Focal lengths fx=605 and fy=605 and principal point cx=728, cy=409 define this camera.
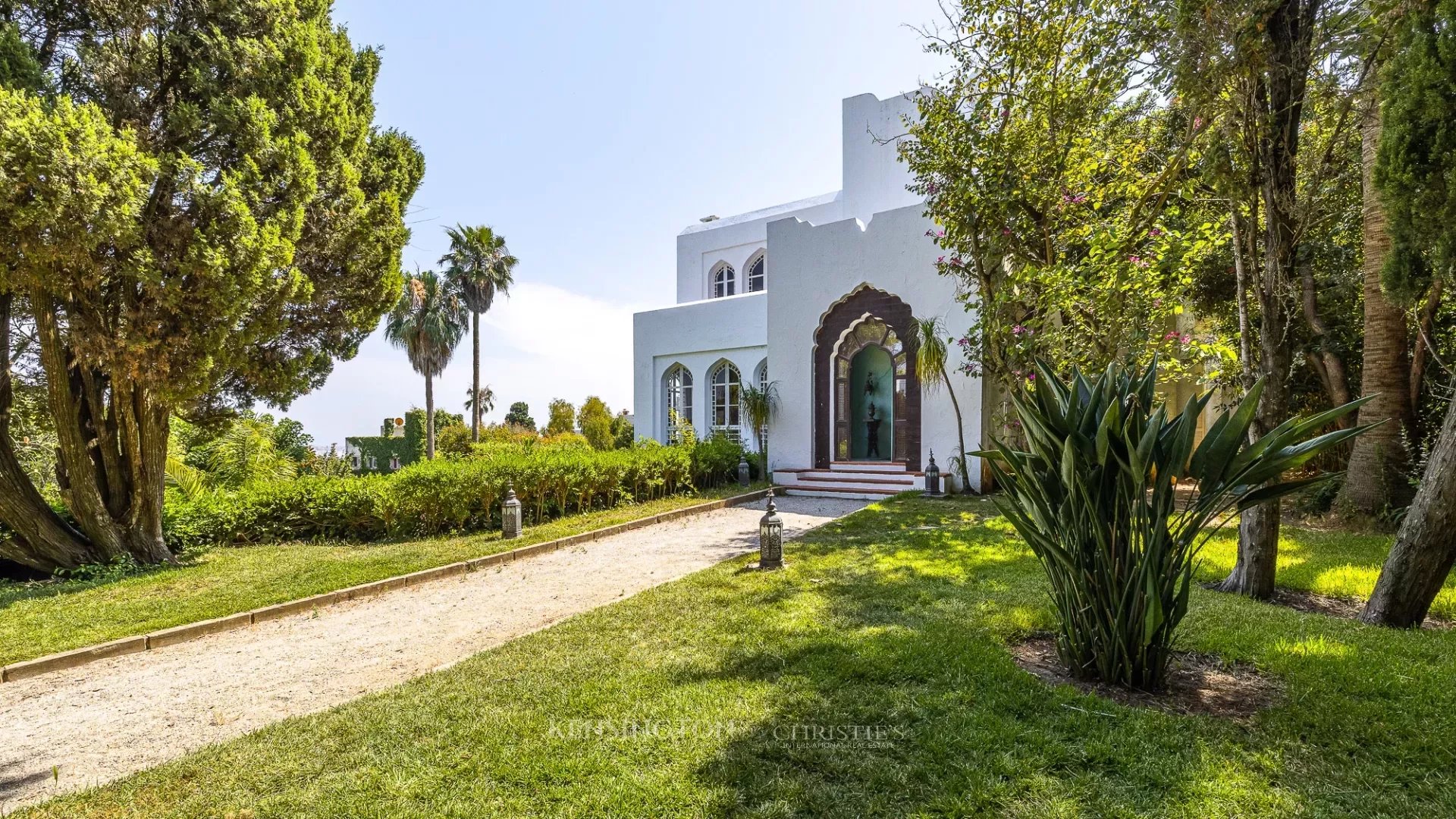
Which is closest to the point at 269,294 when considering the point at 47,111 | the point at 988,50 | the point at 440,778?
the point at 47,111

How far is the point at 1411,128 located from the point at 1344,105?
0.99 meters

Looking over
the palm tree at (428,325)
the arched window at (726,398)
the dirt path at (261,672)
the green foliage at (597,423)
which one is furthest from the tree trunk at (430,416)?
the dirt path at (261,672)

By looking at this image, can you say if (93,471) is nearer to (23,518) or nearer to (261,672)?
(23,518)

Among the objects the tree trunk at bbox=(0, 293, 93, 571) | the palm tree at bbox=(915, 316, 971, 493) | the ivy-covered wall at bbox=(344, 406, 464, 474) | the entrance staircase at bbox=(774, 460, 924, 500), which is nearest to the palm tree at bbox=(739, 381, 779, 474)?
the entrance staircase at bbox=(774, 460, 924, 500)

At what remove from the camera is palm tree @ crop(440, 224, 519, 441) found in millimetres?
21422

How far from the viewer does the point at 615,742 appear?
8.52 ft

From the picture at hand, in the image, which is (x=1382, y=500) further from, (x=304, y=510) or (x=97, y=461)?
(x=97, y=461)

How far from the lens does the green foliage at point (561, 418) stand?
26125 mm

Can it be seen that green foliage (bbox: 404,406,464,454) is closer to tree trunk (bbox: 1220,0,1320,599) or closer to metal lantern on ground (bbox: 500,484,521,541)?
metal lantern on ground (bbox: 500,484,521,541)

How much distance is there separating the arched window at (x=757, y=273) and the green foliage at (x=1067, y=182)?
12406 millimetres

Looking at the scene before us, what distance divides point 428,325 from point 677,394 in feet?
33.2

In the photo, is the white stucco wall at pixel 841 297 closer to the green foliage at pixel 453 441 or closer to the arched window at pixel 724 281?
the arched window at pixel 724 281

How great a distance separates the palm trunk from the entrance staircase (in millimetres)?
882

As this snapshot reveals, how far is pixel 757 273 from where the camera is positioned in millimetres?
20094
